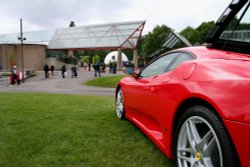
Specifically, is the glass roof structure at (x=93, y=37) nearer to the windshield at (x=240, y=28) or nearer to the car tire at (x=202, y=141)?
the windshield at (x=240, y=28)

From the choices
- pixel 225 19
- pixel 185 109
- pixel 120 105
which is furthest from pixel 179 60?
pixel 120 105

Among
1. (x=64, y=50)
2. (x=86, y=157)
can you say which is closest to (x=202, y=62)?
(x=86, y=157)

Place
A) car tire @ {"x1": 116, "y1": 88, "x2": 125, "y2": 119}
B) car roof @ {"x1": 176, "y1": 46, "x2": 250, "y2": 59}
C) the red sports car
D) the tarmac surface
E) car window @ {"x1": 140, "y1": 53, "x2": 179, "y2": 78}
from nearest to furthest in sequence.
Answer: the red sports car, car roof @ {"x1": 176, "y1": 46, "x2": 250, "y2": 59}, car window @ {"x1": 140, "y1": 53, "x2": 179, "y2": 78}, car tire @ {"x1": 116, "y1": 88, "x2": 125, "y2": 119}, the tarmac surface

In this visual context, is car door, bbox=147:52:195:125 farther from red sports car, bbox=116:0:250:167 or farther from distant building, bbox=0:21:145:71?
distant building, bbox=0:21:145:71

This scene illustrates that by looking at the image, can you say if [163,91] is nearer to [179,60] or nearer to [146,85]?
[179,60]

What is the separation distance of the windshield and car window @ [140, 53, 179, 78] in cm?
64

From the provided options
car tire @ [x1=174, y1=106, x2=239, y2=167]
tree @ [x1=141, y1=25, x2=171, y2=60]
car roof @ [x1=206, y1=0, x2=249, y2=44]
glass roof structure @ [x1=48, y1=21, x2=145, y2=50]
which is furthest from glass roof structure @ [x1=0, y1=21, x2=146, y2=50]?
car tire @ [x1=174, y1=106, x2=239, y2=167]

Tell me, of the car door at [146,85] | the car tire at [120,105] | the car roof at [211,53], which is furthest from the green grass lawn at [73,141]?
the car roof at [211,53]

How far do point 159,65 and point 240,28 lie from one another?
1.17 meters

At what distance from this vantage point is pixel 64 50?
2322 inches

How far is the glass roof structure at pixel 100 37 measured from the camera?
161 ft

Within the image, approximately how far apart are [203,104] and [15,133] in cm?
280

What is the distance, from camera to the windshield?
9.55 feet

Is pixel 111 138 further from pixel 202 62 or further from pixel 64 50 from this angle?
pixel 64 50
